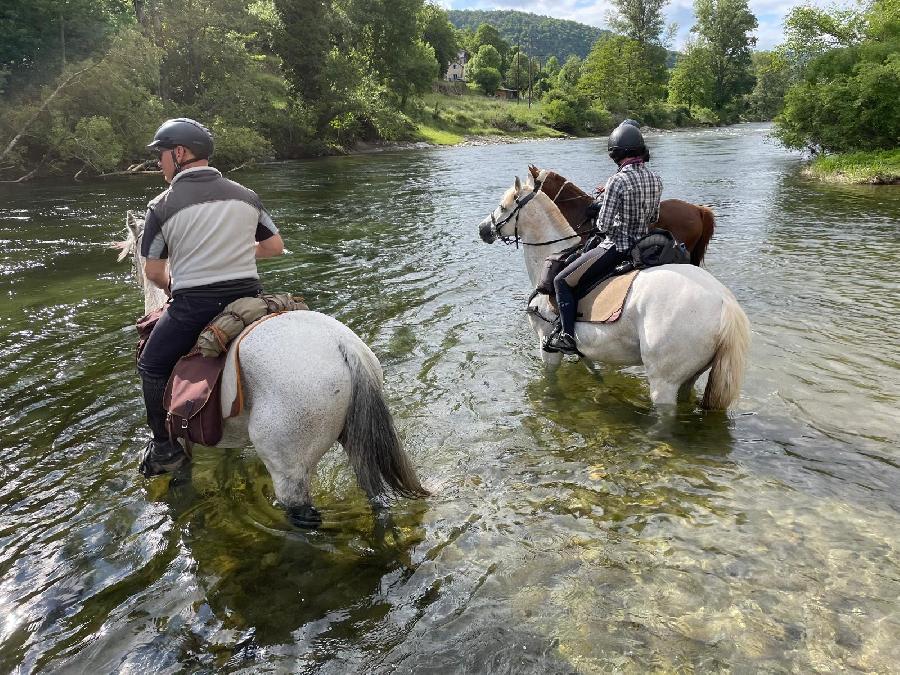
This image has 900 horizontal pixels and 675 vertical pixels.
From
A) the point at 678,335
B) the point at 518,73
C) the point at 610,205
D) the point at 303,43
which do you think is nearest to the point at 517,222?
the point at 610,205

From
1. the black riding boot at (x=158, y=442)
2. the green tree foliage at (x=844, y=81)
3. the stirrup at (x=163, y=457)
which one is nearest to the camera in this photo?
the black riding boot at (x=158, y=442)

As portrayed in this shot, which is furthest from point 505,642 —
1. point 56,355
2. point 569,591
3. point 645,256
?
point 56,355

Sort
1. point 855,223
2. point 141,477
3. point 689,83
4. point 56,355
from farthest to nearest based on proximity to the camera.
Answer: point 689,83, point 855,223, point 56,355, point 141,477

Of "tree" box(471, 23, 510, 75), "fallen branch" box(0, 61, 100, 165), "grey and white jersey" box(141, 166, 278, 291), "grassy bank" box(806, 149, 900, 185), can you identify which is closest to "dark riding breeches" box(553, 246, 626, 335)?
"grey and white jersey" box(141, 166, 278, 291)

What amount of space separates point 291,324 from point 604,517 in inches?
112

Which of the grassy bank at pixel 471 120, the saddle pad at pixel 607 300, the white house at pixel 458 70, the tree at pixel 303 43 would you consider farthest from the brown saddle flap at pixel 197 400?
the white house at pixel 458 70

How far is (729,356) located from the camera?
5441 millimetres

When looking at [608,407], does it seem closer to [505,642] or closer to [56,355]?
[505,642]

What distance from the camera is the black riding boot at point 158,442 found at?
452cm

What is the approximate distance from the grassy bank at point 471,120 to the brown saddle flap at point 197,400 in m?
61.0

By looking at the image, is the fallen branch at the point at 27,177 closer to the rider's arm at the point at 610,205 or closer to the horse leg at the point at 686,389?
the rider's arm at the point at 610,205

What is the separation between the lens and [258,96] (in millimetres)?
39188

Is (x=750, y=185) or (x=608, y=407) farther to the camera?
(x=750, y=185)

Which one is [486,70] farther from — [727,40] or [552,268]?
[552,268]
